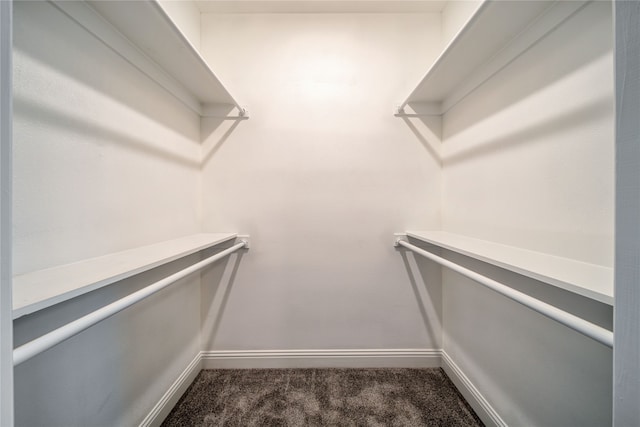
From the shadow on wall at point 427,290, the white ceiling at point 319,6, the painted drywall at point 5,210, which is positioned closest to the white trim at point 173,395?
the painted drywall at point 5,210

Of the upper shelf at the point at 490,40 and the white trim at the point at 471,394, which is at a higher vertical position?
the upper shelf at the point at 490,40

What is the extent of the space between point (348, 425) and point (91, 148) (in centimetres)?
154

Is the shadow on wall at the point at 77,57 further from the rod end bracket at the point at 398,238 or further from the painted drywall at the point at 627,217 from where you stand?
the rod end bracket at the point at 398,238

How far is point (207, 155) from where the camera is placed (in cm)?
139

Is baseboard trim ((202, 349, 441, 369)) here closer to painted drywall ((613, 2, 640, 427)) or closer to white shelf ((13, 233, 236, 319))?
white shelf ((13, 233, 236, 319))

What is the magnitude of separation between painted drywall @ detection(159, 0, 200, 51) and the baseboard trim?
181cm

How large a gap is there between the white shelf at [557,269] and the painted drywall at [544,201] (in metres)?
0.04

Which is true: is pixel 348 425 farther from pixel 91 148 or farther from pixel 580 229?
pixel 91 148

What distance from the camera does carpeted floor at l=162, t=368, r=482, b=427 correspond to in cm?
106

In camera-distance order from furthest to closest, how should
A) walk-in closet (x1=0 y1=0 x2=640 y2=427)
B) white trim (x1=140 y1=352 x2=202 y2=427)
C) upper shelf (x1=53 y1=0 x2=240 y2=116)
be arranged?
white trim (x1=140 y1=352 x2=202 y2=427), upper shelf (x1=53 y1=0 x2=240 y2=116), walk-in closet (x1=0 y1=0 x2=640 y2=427)

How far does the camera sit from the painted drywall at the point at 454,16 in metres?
1.12

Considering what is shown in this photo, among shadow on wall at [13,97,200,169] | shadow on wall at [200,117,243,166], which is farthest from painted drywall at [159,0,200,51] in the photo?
shadow on wall at [13,97,200,169]

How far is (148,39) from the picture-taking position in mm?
856

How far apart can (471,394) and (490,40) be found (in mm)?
1636
